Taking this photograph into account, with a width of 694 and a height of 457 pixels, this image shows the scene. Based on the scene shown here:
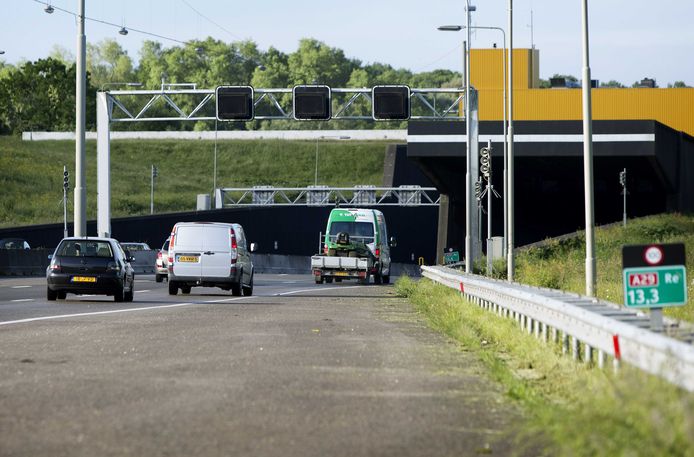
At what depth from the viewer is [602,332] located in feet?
37.7

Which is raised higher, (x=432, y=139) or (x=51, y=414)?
(x=432, y=139)

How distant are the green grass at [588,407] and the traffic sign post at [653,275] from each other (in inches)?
25.4

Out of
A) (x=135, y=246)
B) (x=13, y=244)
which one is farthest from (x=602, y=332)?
(x=135, y=246)

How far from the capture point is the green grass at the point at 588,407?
7.17 meters

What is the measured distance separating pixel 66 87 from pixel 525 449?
15057 centimetres

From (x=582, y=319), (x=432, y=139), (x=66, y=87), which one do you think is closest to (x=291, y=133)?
(x=66, y=87)

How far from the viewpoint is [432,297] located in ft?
95.3

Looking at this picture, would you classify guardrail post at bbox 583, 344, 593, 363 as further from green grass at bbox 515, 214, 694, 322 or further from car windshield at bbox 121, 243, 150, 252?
car windshield at bbox 121, 243, 150, 252

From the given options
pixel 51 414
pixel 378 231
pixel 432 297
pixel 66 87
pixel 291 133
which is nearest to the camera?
pixel 51 414

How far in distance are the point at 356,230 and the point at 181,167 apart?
82.7 metres

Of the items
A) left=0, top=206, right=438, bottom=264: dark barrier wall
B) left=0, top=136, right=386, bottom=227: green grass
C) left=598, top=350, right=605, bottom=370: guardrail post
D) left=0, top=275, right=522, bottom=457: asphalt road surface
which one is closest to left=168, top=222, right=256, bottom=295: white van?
left=0, top=275, right=522, bottom=457: asphalt road surface

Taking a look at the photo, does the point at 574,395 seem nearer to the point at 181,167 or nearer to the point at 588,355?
the point at 588,355

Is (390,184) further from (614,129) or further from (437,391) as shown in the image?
(437,391)

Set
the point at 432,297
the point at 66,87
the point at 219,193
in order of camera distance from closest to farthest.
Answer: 1. the point at 432,297
2. the point at 219,193
3. the point at 66,87
